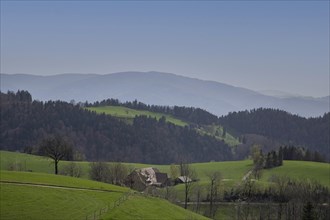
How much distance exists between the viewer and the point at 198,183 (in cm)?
18475

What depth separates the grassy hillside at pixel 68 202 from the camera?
223 ft

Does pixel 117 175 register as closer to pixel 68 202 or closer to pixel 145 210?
pixel 145 210

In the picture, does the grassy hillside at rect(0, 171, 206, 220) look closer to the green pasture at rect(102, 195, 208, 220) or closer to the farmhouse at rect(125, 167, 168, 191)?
the green pasture at rect(102, 195, 208, 220)

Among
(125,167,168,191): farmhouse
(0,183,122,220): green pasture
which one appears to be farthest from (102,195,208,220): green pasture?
→ (125,167,168,191): farmhouse

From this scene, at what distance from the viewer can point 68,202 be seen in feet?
245

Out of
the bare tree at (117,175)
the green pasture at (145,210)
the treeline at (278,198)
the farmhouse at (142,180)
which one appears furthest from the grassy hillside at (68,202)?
the bare tree at (117,175)

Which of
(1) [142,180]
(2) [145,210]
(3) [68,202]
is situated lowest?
(1) [142,180]

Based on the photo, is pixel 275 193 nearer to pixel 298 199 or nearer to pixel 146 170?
pixel 298 199

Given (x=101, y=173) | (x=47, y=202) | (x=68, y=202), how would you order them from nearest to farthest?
(x=47, y=202) → (x=68, y=202) → (x=101, y=173)

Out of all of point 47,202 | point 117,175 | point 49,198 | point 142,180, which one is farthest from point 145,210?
point 142,180

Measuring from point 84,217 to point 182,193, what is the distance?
107 metres

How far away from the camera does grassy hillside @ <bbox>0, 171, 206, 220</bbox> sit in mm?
68062

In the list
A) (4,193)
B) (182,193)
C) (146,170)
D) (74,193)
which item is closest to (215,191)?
(182,193)

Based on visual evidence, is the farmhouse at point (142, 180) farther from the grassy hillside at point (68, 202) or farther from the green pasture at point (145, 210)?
the grassy hillside at point (68, 202)
